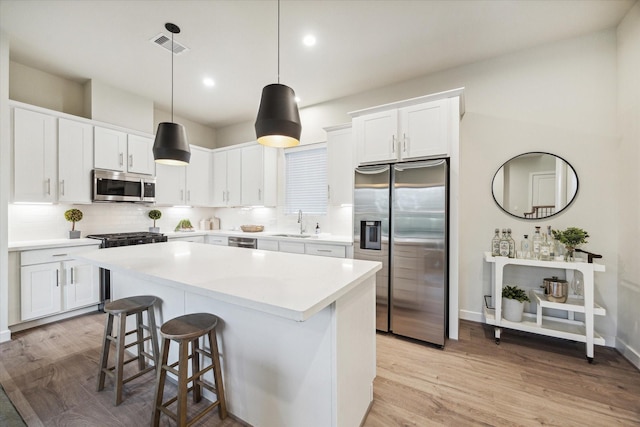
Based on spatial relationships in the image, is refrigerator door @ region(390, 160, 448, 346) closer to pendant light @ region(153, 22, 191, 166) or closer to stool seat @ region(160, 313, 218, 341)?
stool seat @ region(160, 313, 218, 341)

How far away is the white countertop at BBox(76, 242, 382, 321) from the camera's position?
1124 millimetres

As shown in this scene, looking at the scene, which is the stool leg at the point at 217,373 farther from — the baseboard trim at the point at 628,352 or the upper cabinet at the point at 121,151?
the upper cabinet at the point at 121,151

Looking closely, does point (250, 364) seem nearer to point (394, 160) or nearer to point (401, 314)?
point (401, 314)

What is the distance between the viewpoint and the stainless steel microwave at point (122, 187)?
3.53 meters

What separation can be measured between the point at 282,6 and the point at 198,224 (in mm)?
4221

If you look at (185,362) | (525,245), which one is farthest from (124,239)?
(525,245)

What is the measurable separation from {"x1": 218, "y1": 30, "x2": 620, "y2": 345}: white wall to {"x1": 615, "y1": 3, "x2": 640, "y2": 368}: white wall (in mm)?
76

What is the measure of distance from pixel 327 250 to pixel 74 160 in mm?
3437

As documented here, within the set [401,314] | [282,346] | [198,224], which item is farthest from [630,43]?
[198,224]

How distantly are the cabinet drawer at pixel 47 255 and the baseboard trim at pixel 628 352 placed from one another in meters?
5.34

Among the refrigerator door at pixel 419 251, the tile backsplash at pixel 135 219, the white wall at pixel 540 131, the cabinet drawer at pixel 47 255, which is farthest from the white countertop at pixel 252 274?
the white wall at pixel 540 131

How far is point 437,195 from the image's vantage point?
103 inches

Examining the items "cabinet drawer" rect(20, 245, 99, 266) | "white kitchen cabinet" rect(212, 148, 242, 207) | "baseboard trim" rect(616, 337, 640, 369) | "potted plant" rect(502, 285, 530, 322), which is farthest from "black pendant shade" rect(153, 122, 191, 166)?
"baseboard trim" rect(616, 337, 640, 369)

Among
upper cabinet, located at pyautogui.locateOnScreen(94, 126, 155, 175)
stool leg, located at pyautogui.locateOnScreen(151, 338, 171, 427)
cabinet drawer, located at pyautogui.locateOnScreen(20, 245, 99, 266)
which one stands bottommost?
stool leg, located at pyautogui.locateOnScreen(151, 338, 171, 427)
